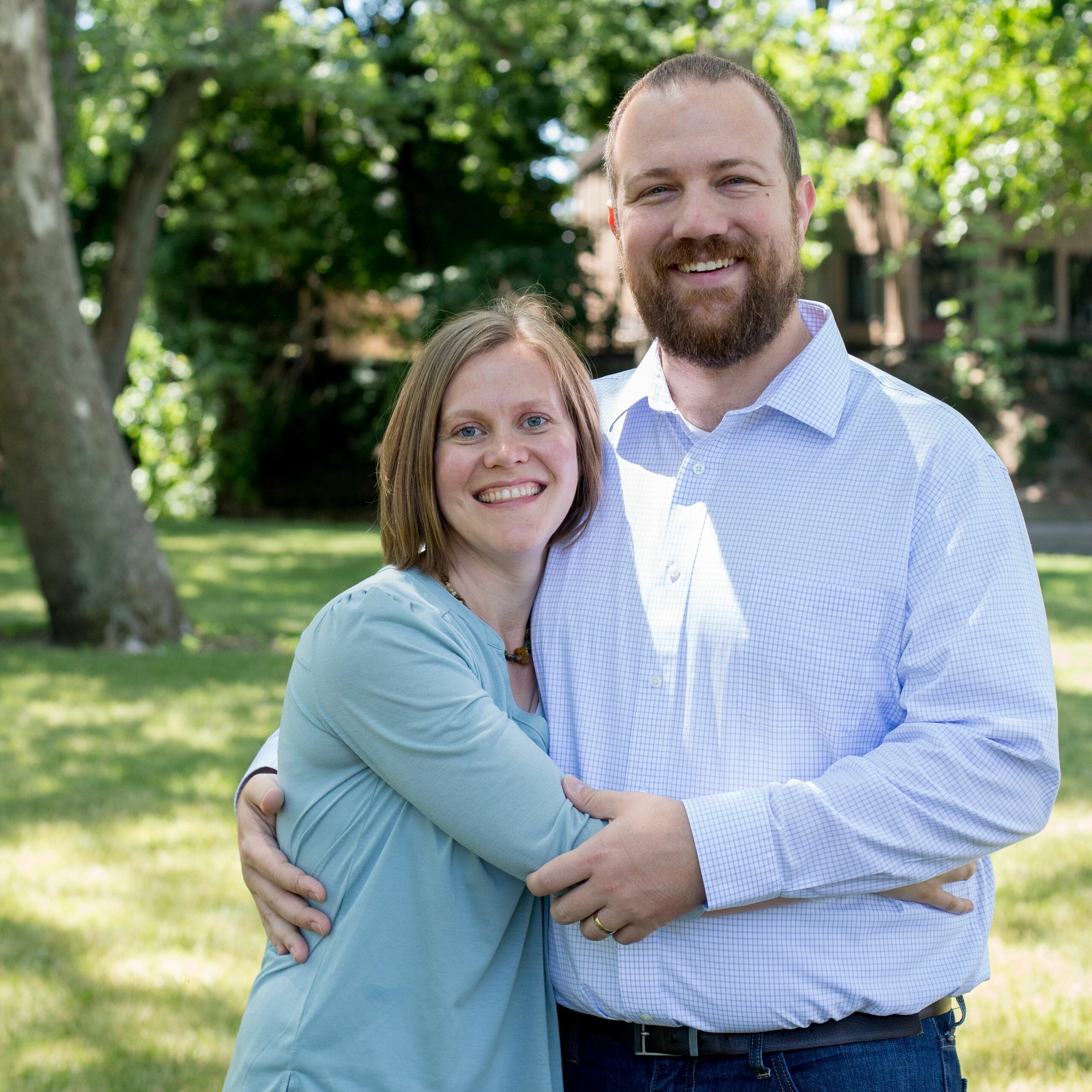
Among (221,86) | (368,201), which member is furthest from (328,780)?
(368,201)

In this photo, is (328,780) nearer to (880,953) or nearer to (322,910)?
(322,910)

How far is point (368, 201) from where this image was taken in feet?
76.2

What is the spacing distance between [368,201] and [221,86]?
8.00m

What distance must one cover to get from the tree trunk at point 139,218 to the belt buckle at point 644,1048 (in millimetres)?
11081

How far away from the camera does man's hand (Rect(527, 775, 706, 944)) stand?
190cm

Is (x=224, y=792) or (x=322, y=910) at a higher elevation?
(x=322, y=910)

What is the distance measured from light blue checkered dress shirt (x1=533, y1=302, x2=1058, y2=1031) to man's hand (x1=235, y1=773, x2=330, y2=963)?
0.43 m

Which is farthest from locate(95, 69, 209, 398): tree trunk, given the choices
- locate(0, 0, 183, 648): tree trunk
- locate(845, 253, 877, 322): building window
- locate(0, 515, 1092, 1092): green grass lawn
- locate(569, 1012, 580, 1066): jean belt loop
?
locate(845, 253, 877, 322): building window

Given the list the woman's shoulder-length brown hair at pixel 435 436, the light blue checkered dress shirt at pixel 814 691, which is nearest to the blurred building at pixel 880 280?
the woman's shoulder-length brown hair at pixel 435 436

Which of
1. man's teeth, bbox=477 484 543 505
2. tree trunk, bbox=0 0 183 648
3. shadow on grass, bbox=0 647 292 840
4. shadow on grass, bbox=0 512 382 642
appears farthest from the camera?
shadow on grass, bbox=0 512 382 642

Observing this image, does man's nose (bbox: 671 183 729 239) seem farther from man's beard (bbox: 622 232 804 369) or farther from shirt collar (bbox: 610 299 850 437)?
shirt collar (bbox: 610 299 850 437)

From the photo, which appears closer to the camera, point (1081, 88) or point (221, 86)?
point (1081, 88)

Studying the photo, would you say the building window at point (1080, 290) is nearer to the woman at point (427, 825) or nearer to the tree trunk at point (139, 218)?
the tree trunk at point (139, 218)

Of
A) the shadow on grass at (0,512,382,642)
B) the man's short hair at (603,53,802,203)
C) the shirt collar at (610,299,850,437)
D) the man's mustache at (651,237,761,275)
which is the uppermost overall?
the man's short hair at (603,53,802,203)
